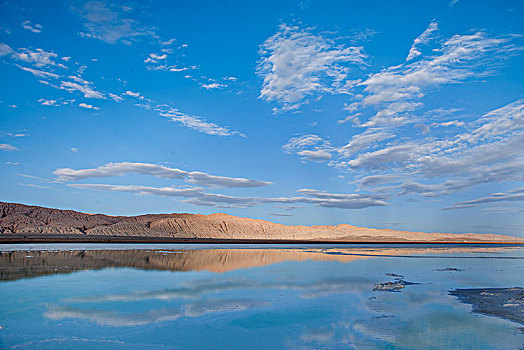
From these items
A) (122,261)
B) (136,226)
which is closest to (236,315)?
(122,261)

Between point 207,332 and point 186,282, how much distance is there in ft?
25.9

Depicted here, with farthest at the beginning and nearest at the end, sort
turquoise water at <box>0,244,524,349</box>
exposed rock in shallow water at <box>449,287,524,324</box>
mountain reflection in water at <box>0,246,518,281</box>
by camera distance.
Answer: mountain reflection in water at <box>0,246,518,281</box> → exposed rock in shallow water at <box>449,287,524,324</box> → turquoise water at <box>0,244,524,349</box>

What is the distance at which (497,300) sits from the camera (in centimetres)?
1316

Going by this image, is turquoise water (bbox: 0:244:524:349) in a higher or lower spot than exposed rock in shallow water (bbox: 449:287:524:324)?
lower

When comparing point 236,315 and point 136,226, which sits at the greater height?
point 136,226

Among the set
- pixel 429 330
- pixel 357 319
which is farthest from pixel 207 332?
pixel 429 330

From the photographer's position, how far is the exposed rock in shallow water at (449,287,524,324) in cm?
1121

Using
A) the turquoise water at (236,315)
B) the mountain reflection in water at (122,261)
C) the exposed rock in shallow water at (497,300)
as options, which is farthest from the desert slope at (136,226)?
the exposed rock in shallow water at (497,300)

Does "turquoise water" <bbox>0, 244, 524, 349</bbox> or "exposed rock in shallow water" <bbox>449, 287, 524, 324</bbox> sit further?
"exposed rock in shallow water" <bbox>449, 287, 524, 324</bbox>

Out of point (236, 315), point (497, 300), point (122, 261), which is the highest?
point (497, 300)

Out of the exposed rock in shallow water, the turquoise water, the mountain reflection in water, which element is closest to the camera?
the turquoise water

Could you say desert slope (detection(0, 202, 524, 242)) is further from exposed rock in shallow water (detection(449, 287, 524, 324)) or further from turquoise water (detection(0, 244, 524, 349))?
exposed rock in shallow water (detection(449, 287, 524, 324))

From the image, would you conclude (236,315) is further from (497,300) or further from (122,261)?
(122,261)

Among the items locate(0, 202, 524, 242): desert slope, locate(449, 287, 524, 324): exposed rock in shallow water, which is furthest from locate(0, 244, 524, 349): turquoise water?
locate(0, 202, 524, 242): desert slope
